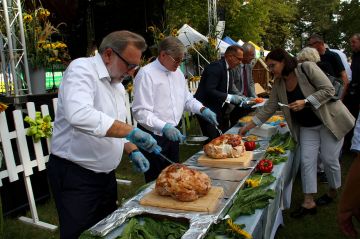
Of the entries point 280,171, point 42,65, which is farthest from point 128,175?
point 280,171

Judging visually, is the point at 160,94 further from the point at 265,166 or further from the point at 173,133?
the point at 265,166

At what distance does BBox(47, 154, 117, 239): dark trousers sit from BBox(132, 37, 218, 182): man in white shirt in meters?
0.76

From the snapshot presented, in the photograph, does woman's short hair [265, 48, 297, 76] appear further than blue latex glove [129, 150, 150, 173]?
Yes

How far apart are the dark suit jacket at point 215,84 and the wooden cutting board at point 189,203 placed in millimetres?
2434

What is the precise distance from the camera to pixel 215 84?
4426 mm

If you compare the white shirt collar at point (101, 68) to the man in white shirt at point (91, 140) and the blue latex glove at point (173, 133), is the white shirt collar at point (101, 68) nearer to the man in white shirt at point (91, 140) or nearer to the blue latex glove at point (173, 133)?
the man in white shirt at point (91, 140)

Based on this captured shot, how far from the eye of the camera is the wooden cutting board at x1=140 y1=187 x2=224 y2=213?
5.89ft

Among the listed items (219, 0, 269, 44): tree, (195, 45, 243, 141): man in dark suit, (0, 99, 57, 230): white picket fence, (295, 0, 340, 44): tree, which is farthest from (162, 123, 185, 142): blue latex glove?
(295, 0, 340, 44): tree

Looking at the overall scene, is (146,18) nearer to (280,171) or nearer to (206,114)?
(206,114)

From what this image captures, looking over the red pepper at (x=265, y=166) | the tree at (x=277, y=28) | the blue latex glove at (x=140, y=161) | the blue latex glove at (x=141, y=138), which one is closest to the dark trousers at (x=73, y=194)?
Result: the blue latex glove at (x=140, y=161)

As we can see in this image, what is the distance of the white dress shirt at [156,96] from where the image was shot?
108 inches

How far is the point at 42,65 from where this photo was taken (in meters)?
4.55

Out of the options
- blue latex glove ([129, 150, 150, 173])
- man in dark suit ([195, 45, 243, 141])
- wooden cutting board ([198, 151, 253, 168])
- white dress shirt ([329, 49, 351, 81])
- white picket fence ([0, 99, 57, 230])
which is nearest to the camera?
blue latex glove ([129, 150, 150, 173])

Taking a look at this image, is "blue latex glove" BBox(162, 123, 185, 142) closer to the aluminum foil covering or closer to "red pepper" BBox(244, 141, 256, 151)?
the aluminum foil covering
